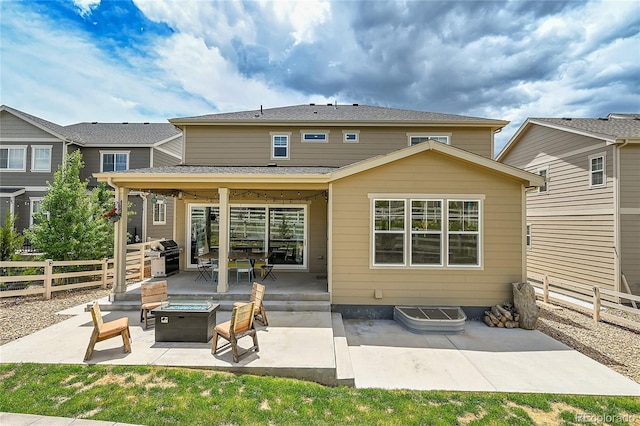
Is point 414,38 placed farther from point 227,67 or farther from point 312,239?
point 312,239

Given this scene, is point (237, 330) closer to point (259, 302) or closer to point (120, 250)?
point (259, 302)

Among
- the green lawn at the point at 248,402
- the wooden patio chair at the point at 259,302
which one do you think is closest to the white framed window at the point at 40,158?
the green lawn at the point at 248,402

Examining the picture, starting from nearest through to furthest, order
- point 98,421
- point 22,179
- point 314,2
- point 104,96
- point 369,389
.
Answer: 1. point 98,421
2. point 369,389
3. point 314,2
4. point 104,96
5. point 22,179

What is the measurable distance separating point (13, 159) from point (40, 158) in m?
1.62

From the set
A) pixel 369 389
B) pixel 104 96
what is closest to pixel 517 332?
pixel 369 389

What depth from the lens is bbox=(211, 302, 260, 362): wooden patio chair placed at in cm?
452

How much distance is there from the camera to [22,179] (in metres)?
16.1

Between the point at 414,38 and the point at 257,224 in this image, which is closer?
the point at 257,224

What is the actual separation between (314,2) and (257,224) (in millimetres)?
8099

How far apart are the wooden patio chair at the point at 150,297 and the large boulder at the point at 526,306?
829cm

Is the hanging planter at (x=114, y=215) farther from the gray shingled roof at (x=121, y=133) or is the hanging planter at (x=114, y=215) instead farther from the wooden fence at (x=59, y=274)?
the gray shingled roof at (x=121, y=133)

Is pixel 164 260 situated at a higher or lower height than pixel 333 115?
lower

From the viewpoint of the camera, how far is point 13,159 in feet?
53.3

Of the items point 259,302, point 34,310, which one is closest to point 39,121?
point 34,310
